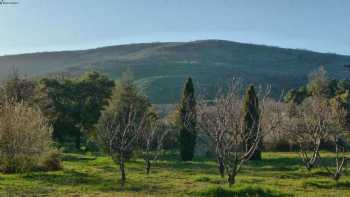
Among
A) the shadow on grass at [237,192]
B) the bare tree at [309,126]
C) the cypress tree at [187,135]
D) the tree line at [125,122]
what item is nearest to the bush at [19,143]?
the tree line at [125,122]

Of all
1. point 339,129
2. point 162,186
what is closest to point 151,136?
point 162,186

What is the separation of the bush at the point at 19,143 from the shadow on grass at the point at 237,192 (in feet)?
45.2

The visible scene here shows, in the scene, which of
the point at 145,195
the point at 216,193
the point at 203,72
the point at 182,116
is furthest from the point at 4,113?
the point at 203,72

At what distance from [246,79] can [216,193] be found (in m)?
133

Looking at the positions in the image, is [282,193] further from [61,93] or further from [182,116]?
[61,93]

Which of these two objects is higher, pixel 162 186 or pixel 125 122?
pixel 125 122

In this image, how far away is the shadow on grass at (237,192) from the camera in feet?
60.7

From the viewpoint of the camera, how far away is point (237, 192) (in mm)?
18578

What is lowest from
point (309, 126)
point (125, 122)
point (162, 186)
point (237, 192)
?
point (162, 186)

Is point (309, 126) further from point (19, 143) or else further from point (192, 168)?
point (19, 143)

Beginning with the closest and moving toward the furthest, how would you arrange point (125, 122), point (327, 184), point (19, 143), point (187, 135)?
point (327, 184), point (19, 143), point (125, 122), point (187, 135)

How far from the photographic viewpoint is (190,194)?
764 inches

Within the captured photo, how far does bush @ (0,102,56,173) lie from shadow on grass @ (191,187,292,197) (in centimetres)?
1377

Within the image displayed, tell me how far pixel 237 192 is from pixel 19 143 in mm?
15723
